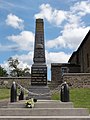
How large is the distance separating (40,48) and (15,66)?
190ft

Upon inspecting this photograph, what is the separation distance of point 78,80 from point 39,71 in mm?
15000

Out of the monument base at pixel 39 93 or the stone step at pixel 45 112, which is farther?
the monument base at pixel 39 93

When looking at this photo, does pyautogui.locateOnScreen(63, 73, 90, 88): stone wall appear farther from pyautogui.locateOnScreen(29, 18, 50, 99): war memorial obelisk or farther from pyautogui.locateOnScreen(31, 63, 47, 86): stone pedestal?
pyautogui.locateOnScreen(31, 63, 47, 86): stone pedestal

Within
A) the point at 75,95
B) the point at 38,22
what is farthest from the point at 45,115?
the point at 75,95

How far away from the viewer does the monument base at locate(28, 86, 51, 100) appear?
15062mm

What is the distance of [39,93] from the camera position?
15.2 metres

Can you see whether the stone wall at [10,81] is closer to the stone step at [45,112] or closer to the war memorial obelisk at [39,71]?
the war memorial obelisk at [39,71]

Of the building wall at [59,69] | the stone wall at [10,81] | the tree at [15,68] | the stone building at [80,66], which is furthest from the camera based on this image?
the tree at [15,68]

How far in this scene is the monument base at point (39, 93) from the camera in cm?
1506

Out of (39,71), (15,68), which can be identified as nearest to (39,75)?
(39,71)

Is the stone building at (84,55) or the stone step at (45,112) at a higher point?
the stone building at (84,55)

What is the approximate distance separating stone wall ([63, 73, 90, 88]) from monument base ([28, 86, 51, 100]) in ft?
48.4

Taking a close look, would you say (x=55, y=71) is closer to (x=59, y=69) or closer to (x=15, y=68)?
(x=59, y=69)

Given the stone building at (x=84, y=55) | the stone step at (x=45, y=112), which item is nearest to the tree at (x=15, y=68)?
the stone building at (x=84, y=55)
